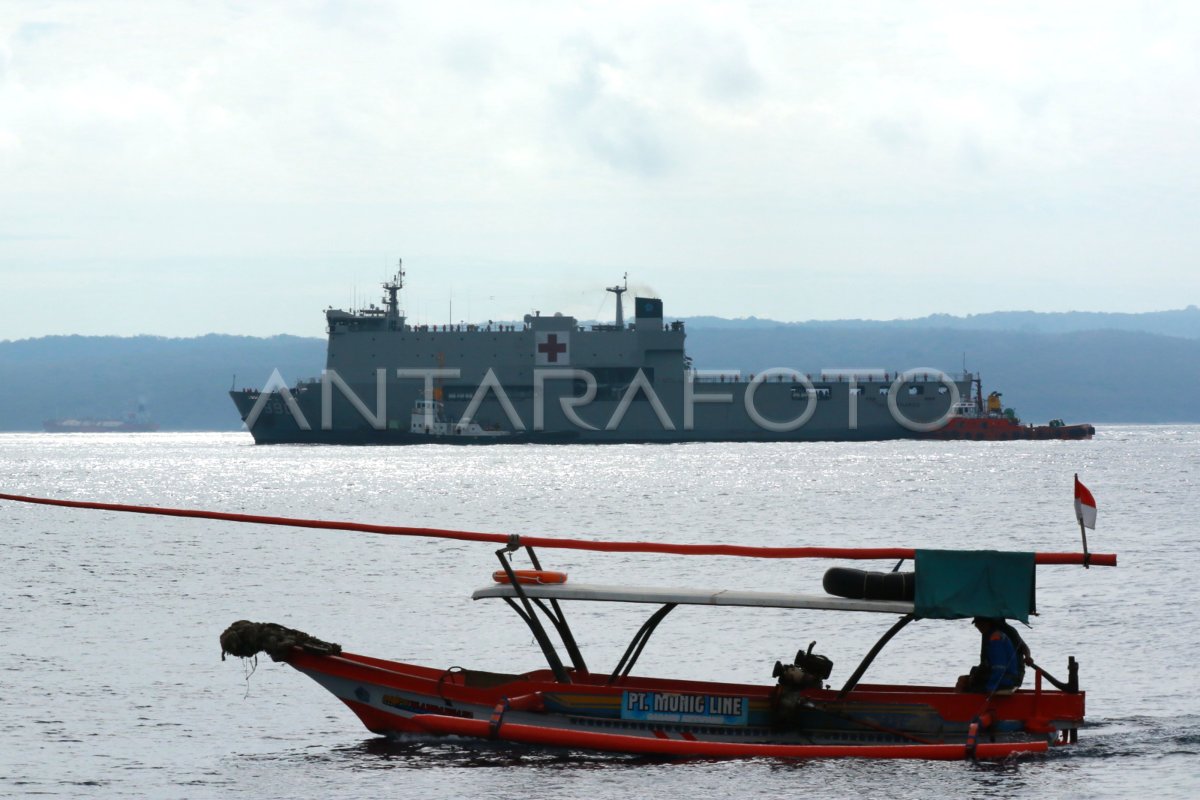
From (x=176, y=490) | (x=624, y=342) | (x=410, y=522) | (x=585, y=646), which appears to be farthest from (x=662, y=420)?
(x=585, y=646)

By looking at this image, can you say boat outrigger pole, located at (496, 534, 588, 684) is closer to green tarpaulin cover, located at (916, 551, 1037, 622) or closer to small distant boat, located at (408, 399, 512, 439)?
green tarpaulin cover, located at (916, 551, 1037, 622)

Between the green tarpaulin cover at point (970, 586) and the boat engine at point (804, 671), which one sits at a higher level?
the green tarpaulin cover at point (970, 586)

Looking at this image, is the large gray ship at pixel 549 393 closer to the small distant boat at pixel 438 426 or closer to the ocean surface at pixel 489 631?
the small distant boat at pixel 438 426

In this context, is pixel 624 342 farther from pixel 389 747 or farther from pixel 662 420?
pixel 389 747

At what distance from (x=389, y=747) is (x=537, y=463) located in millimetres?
99292

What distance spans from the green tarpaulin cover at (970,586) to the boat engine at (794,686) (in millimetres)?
1410

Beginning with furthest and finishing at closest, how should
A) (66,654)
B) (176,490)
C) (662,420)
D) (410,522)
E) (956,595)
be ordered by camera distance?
(662,420), (176,490), (410,522), (66,654), (956,595)

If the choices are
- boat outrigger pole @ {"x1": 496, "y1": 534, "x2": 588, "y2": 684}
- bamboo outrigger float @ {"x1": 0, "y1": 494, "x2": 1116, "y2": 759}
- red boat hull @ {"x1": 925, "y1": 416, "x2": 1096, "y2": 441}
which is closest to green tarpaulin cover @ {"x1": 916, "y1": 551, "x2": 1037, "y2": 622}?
bamboo outrigger float @ {"x1": 0, "y1": 494, "x2": 1116, "y2": 759}

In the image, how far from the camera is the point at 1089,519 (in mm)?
17031

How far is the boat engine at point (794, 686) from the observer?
56.7ft

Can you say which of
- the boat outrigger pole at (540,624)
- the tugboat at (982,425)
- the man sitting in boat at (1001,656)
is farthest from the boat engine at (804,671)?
the tugboat at (982,425)

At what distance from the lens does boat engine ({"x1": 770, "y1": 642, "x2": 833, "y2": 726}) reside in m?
17.3

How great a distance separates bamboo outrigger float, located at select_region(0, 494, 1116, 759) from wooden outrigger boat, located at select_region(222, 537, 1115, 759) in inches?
0.6

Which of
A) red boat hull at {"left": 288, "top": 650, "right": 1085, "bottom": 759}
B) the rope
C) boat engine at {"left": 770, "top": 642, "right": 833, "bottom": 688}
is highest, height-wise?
the rope
